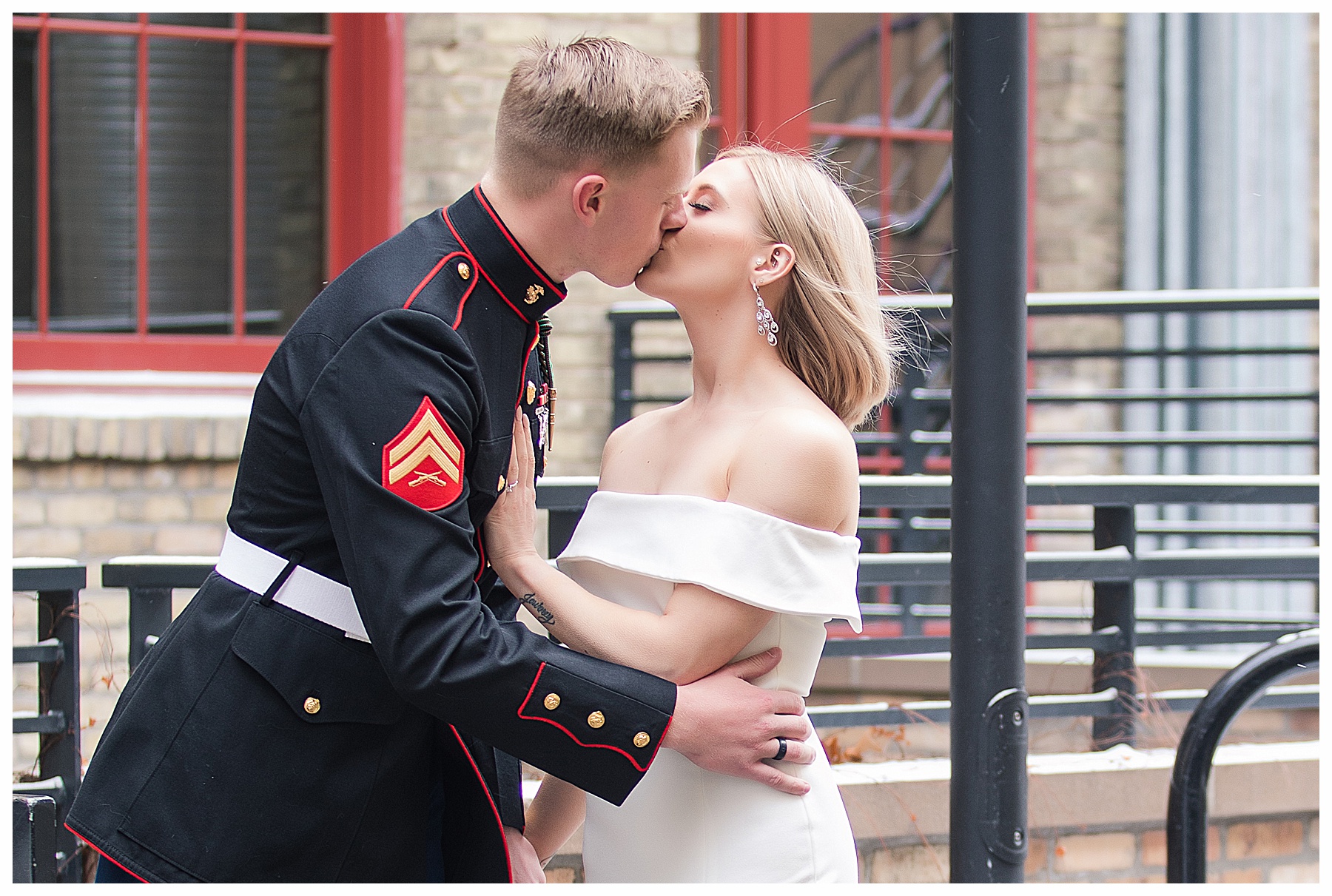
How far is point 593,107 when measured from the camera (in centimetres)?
154

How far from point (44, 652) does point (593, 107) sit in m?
1.77

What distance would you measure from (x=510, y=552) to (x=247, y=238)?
3.95 meters

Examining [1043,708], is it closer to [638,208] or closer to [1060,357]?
[638,208]

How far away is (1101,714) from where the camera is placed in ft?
11.7

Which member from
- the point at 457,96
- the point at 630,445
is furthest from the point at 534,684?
the point at 457,96

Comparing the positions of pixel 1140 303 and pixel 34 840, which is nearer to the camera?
pixel 34 840

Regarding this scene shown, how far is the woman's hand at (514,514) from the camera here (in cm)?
167

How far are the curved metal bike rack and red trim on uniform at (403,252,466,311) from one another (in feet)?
4.86

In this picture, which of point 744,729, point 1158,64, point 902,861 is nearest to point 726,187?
point 744,729

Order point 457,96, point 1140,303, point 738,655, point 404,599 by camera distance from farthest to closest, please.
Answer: point 1140,303
point 457,96
point 738,655
point 404,599

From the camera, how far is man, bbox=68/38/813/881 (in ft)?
4.75

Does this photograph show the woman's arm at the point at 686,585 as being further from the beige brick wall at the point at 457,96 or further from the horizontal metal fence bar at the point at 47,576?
the beige brick wall at the point at 457,96

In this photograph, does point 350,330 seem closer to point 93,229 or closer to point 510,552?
point 510,552

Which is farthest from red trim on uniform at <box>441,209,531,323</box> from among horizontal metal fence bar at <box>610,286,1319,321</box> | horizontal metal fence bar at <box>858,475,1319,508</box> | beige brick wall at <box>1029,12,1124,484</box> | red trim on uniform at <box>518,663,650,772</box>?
beige brick wall at <box>1029,12,1124,484</box>
